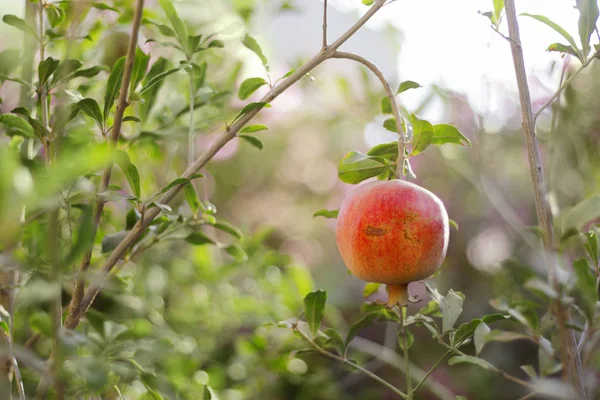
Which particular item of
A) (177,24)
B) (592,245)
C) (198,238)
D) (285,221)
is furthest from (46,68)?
(285,221)

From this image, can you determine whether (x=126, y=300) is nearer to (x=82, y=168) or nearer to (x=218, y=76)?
(x=218, y=76)

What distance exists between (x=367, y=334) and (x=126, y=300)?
1.11m

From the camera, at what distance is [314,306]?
0.67 metres

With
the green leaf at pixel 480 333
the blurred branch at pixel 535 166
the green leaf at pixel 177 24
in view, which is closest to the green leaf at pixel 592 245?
the blurred branch at pixel 535 166

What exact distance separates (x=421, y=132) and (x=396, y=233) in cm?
14

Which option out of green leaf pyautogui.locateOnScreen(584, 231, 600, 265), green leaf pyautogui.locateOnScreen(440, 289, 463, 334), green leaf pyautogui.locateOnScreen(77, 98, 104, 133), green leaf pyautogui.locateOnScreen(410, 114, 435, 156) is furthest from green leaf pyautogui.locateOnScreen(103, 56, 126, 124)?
green leaf pyautogui.locateOnScreen(584, 231, 600, 265)

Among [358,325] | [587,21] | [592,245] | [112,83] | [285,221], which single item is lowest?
[285,221]

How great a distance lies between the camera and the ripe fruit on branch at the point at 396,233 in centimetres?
58

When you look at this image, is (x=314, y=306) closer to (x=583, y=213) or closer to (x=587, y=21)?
(x=583, y=213)

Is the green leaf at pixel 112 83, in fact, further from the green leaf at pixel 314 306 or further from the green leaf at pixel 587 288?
the green leaf at pixel 587 288

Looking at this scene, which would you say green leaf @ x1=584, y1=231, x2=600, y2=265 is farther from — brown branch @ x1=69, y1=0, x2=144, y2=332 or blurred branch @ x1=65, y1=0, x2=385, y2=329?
brown branch @ x1=69, y1=0, x2=144, y2=332

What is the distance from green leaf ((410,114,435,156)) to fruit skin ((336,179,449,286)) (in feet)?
0.23

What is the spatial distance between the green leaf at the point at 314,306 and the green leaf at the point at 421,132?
0.21m

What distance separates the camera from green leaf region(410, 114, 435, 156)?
2.10 feet
